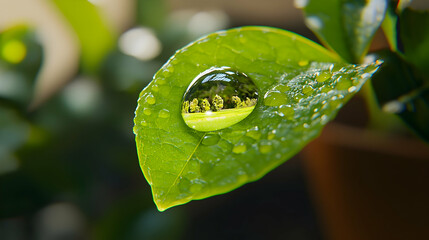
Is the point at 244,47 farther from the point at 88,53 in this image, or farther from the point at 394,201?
the point at 88,53

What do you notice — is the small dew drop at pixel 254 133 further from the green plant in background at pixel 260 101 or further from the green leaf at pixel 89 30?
the green leaf at pixel 89 30

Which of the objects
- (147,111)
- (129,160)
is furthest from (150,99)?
(129,160)

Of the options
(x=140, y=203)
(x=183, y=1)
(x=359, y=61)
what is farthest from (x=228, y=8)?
(x=359, y=61)

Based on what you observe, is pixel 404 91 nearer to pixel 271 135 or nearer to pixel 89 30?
pixel 271 135

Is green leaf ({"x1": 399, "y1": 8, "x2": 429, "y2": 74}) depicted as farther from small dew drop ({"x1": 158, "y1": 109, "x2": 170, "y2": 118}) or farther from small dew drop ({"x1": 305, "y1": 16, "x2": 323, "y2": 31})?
small dew drop ({"x1": 158, "y1": 109, "x2": 170, "y2": 118})

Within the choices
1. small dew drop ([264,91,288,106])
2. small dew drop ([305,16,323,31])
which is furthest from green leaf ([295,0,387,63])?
small dew drop ([264,91,288,106])

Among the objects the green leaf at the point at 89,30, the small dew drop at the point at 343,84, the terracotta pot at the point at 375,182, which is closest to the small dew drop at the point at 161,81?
the small dew drop at the point at 343,84
